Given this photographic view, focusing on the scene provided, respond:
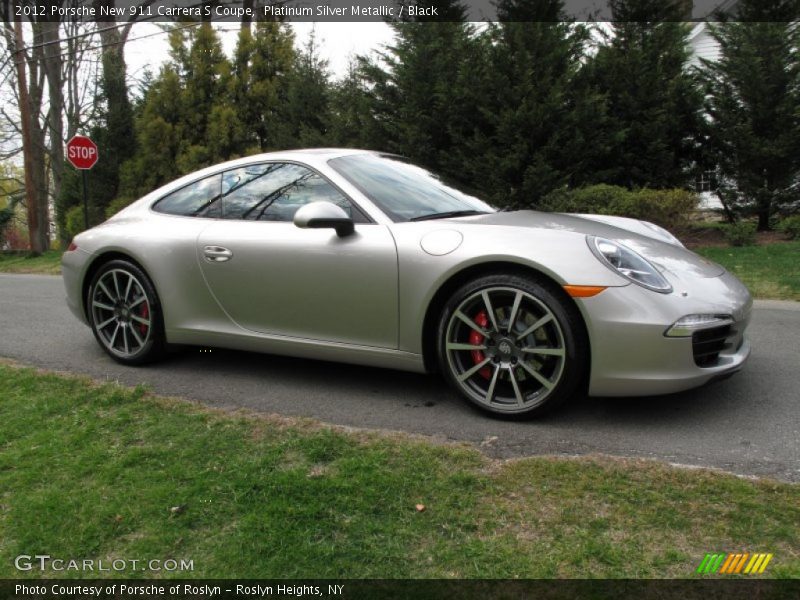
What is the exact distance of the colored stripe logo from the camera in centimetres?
197

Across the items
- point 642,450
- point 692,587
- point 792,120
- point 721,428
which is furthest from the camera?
point 792,120

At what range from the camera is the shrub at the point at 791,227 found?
9.70 m

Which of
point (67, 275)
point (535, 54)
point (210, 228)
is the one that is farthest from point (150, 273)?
point (535, 54)

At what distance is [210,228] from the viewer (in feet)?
13.5

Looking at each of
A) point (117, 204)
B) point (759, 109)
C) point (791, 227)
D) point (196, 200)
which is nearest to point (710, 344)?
point (196, 200)

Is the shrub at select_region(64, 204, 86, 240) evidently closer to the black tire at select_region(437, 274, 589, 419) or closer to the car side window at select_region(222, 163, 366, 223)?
the car side window at select_region(222, 163, 366, 223)

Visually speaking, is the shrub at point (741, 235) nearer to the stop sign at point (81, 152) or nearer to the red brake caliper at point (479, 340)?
the red brake caliper at point (479, 340)

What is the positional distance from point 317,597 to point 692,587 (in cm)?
107

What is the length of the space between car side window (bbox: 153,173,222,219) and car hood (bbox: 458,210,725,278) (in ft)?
5.45

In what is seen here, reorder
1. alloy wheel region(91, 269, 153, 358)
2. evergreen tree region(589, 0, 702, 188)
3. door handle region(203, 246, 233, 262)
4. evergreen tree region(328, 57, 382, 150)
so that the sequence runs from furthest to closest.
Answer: evergreen tree region(328, 57, 382, 150)
evergreen tree region(589, 0, 702, 188)
alloy wheel region(91, 269, 153, 358)
door handle region(203, 246, 233, 262)

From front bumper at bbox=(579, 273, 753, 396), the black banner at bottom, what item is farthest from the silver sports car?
the black banner at bottom

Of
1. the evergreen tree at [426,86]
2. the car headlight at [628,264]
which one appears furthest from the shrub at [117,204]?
the car headlight at [628,264]

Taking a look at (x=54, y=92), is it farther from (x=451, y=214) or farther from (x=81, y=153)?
(x=451, y=214)

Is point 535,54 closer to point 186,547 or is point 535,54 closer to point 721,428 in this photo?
point 721,428
